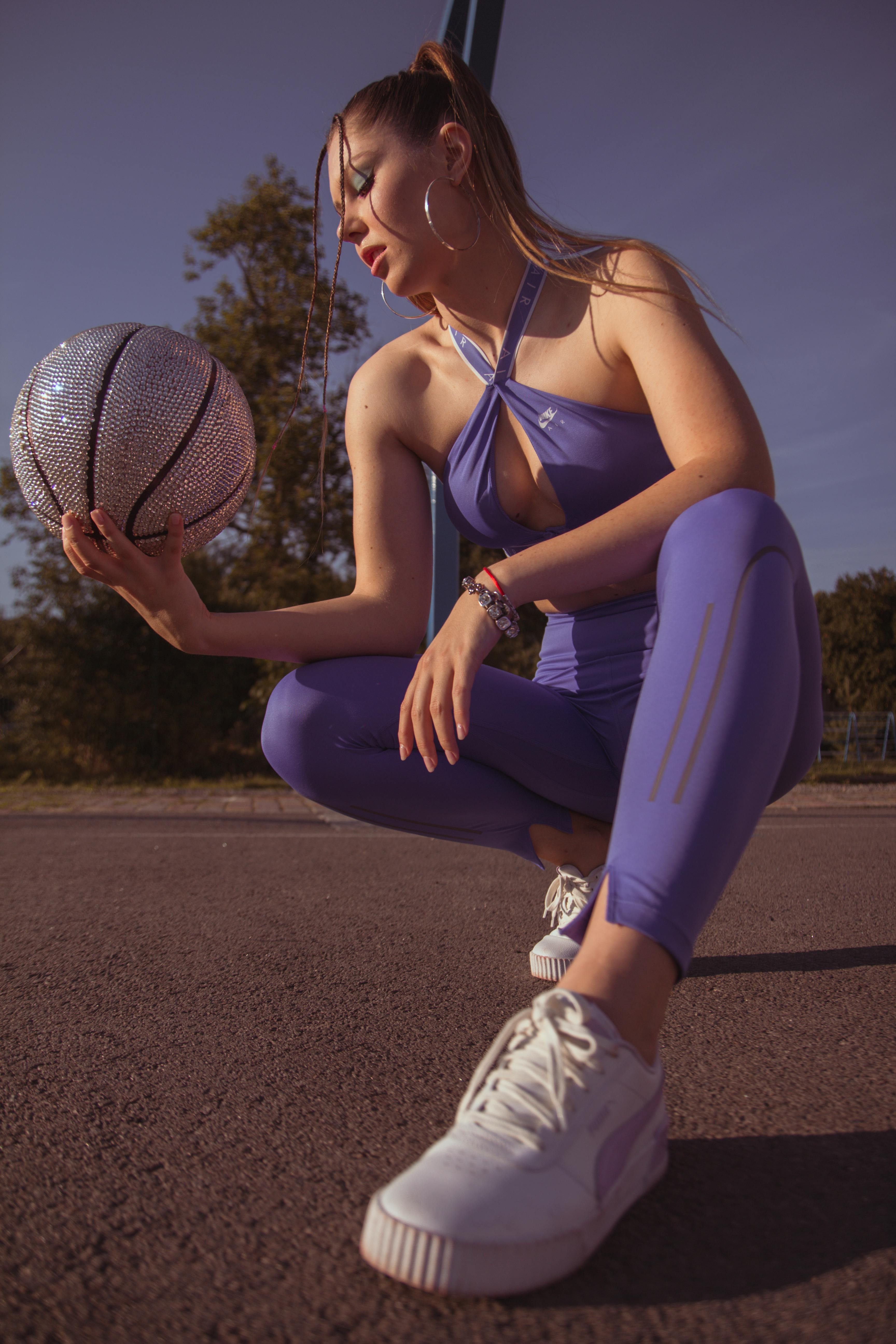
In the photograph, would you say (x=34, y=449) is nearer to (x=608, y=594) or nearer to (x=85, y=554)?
(x=85, y=554)

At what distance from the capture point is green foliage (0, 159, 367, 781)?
10.6 metres

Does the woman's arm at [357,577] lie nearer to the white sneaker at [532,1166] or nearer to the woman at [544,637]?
the woman at [544,637]

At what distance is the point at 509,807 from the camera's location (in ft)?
6.96

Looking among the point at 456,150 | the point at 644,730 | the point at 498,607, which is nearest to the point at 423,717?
the point at 498,607

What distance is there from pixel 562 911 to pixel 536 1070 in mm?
1159

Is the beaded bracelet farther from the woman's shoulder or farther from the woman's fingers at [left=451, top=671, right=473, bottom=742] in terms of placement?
the woman's shoulder

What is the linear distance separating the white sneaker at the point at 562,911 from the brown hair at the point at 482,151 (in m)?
1.27

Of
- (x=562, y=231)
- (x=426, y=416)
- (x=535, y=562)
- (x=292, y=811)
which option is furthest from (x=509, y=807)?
(x=292, y=811)

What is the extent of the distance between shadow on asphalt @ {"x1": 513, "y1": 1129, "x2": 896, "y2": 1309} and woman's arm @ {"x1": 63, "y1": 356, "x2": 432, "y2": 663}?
4.04 feet

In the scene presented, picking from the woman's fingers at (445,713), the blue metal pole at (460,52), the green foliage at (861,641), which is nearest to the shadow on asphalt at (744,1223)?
the woman's fingers at (445,713)

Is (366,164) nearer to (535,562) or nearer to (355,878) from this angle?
(535,562)

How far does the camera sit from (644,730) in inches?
48.9

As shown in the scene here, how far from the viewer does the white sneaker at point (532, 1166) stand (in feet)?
2.95

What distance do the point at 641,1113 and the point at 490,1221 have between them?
0.82ft
